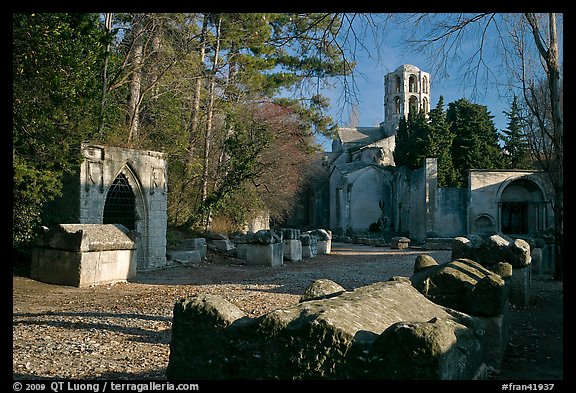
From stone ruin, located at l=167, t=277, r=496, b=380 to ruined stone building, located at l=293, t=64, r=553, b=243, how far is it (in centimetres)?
1597

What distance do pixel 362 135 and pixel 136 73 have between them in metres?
45.7

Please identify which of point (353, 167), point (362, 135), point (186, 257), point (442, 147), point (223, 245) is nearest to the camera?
point (186, 257)

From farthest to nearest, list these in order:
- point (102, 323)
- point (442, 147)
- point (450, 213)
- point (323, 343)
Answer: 1. point (442, 147)
2. point (450, 213)
3. point (102, 323)
4. point (323, 343)

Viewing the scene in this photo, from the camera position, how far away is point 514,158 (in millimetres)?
39281

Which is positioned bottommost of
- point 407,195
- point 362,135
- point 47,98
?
point 47,98

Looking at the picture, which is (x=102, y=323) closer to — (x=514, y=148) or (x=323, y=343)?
(x=323, y=343)

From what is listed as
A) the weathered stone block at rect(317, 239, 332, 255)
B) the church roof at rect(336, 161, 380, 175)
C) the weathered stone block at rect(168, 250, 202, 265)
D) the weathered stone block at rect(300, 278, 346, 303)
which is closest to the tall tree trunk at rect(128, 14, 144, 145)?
the weathered stone block at rect(168, 250, 202, 265)

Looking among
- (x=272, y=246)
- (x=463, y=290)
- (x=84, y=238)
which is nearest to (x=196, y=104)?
(x=272, y=246)

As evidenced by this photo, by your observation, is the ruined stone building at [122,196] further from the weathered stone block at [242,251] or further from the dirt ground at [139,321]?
the weathered stone block at [242,251]

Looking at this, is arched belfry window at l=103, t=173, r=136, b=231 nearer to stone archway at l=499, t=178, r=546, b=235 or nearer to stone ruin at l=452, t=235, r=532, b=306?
→ stone ruin at l=452, t=235, r=532, b=306

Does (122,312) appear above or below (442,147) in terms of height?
below

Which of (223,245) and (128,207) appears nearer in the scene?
(128,207)

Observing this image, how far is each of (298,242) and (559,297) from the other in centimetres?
1090

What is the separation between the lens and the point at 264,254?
52.1ft
